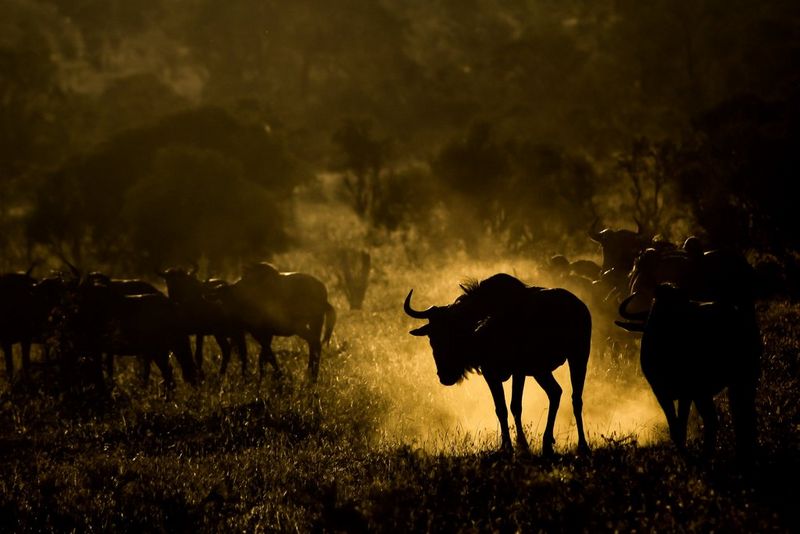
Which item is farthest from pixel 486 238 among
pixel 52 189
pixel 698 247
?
pixel 698 247

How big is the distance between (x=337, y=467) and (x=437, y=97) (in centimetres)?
7098

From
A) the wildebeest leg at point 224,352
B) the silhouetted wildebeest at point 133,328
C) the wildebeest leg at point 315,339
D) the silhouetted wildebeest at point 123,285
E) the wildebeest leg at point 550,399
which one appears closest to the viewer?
the wildebeest leg at point 550,399

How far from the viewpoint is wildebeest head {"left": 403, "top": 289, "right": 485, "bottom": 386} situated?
369 inches

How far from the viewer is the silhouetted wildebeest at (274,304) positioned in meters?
15.5

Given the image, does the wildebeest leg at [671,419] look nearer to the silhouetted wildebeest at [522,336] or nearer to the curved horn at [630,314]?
the curved horn at [630,314]

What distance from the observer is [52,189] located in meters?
39.6

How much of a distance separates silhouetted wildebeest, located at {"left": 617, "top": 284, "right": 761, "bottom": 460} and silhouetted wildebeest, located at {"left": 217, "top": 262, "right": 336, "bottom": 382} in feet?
26.7

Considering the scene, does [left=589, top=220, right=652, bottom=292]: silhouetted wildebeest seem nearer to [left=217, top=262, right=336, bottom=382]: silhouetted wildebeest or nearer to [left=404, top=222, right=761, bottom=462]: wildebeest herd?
[left=404, top=222, right=761, bottom=462]: wildebeest herd

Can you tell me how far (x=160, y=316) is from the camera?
14.3m

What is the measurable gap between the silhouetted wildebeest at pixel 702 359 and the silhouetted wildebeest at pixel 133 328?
808 centimetres

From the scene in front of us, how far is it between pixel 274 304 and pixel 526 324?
7471mm

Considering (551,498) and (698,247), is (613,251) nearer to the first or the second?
(698,247)

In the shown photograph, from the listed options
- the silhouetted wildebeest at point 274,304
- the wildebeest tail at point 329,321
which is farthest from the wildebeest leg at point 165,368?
the wildebeest tail at point 329,321

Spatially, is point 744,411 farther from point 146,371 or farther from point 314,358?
point 146,371
